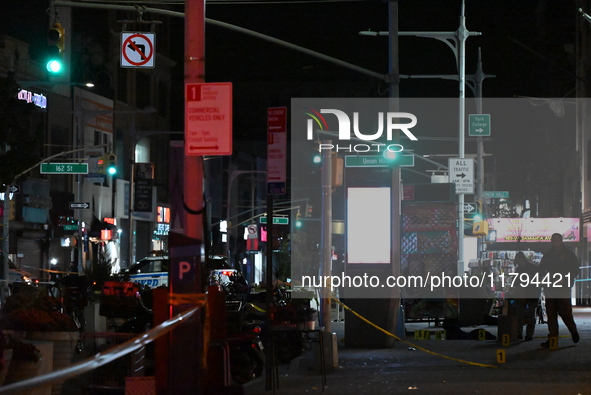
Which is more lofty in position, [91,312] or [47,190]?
[47,190]

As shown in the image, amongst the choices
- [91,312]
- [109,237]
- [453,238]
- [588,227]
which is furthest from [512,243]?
[91,312]

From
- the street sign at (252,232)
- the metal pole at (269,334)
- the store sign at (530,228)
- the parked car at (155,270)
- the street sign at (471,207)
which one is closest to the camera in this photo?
the metal pole at (269,334)

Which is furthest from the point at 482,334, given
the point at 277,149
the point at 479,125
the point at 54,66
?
the point at 479,125

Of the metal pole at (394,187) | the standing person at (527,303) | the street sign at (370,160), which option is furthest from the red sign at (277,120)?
the street sign at (370,160)

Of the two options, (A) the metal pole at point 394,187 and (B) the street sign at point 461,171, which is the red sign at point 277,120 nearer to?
(A) the metal pole at point 394,187

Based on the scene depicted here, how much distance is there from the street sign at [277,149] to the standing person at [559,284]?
6476mm

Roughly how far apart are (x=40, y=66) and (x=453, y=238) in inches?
969

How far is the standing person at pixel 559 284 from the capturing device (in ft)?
56.3

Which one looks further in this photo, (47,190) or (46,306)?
(47,190)

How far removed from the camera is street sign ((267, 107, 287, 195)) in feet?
41.8

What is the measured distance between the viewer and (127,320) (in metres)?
16.2

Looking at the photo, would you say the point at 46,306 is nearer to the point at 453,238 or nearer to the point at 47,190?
the point at 453,238

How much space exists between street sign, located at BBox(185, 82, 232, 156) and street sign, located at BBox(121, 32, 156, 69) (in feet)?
28.6

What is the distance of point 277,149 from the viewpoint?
12.8 metres
